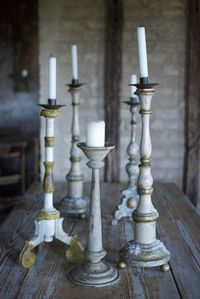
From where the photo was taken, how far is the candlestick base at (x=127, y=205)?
2920 mm

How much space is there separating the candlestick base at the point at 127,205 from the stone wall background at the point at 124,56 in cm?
151

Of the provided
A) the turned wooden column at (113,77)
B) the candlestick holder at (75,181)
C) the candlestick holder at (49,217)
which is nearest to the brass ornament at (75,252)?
the candlestick holder at (49,217)

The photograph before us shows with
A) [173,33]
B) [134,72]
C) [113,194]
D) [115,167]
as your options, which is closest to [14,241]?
[113,194]

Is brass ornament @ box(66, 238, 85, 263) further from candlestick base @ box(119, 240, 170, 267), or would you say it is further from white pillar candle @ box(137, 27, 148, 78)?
white pillar candle @ box(137, 27, 148, 78)

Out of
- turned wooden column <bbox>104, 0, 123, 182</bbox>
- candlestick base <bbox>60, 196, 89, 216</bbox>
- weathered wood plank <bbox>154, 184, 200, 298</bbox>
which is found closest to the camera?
weathered wood plank <bbox>154, 184, 200, 298</bbox>

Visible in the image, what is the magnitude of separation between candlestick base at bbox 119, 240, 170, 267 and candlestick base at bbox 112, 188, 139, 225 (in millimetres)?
679

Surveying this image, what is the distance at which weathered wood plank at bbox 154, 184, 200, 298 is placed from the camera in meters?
2.08

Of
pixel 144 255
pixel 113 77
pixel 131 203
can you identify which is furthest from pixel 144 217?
pixel 113 77

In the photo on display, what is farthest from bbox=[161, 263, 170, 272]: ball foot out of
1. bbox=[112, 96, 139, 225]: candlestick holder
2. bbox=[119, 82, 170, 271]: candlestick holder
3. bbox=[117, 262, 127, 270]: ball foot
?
bbox=[112, 96, 139, 225]: candlestick holder

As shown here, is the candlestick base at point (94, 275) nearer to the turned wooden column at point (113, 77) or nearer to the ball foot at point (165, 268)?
the ball foot at point (165, 268)

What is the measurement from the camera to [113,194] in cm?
374

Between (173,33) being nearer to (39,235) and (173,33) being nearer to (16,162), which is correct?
(39,235)

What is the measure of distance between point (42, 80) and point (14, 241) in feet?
7.09

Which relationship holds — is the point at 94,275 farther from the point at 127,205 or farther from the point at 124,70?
the point at 124,70
